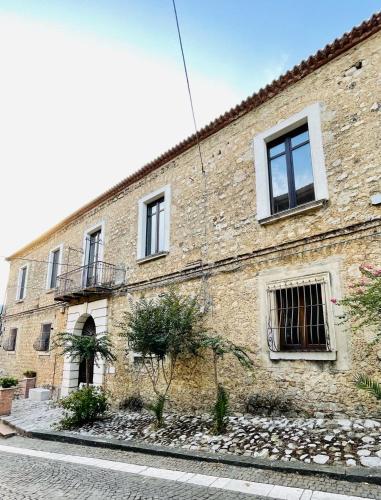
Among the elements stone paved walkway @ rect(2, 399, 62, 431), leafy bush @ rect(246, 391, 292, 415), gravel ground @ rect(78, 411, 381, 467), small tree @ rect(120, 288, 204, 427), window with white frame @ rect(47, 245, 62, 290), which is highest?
window with white frame @ rect(47, 245, 62, 290)

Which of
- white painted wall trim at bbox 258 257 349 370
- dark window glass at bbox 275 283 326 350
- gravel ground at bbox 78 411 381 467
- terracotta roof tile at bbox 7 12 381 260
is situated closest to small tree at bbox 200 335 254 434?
gravel ground at bbox 78 411 381 467

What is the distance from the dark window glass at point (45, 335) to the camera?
40.9 ft

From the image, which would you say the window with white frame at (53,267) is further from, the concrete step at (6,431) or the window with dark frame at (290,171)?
the window with dark frame at (290,171)

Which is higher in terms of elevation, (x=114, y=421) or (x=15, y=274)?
(x=15, y=274)

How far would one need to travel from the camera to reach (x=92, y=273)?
432 inches

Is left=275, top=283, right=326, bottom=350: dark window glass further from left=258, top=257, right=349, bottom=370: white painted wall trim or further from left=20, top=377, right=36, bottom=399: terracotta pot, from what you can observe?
left=20, top=377, right=36, bottom=399: terracotta pot

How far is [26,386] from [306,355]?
10.5 m

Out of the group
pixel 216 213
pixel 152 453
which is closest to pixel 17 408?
pixel 152 453

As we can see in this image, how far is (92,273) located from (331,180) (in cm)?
802

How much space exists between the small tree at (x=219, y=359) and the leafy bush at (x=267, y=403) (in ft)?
1.40

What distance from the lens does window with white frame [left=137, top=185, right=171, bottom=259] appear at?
878 cm

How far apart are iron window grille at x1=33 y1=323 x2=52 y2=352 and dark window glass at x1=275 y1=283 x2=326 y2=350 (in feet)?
32.2

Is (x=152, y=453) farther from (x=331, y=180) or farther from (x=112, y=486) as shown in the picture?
(x=331, y=180)

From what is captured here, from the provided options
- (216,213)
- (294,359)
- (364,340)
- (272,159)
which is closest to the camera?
(364,340)
